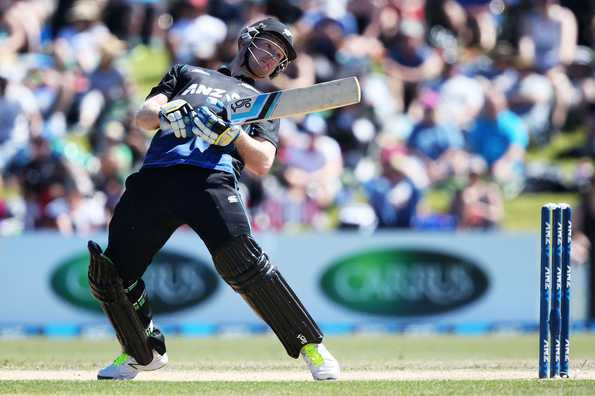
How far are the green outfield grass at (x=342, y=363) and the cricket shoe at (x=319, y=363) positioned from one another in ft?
0.57

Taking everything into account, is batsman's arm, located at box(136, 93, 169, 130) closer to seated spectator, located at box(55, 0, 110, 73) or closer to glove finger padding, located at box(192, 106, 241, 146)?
glove finger padding, located at box(192, 106, 241, 146)

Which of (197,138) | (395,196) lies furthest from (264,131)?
(395,196)

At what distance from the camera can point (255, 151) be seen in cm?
→ 648

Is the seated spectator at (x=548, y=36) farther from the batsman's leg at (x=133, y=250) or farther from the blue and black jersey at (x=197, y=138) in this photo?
the batsman's leg at (x=133, y=250)

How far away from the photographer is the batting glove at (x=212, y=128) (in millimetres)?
6227

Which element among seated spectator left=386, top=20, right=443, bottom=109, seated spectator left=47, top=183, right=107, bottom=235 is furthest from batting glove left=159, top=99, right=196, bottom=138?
seated spectator left=386, top=20, right=443, bottom=109

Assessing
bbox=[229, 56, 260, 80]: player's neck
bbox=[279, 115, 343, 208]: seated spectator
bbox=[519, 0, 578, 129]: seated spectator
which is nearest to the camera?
bbox=[229, 56, 260, 80]: player's neck

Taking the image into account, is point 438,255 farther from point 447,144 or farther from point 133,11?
point 133,11

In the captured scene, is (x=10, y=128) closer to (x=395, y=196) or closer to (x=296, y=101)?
(x=395, y=196)

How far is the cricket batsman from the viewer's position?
21.3ft

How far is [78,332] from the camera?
1237cm

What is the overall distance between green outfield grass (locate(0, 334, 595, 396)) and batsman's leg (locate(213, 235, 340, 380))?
205 millimetres

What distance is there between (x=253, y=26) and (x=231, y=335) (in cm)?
594

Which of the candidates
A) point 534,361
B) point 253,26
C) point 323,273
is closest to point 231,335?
point 323,273
